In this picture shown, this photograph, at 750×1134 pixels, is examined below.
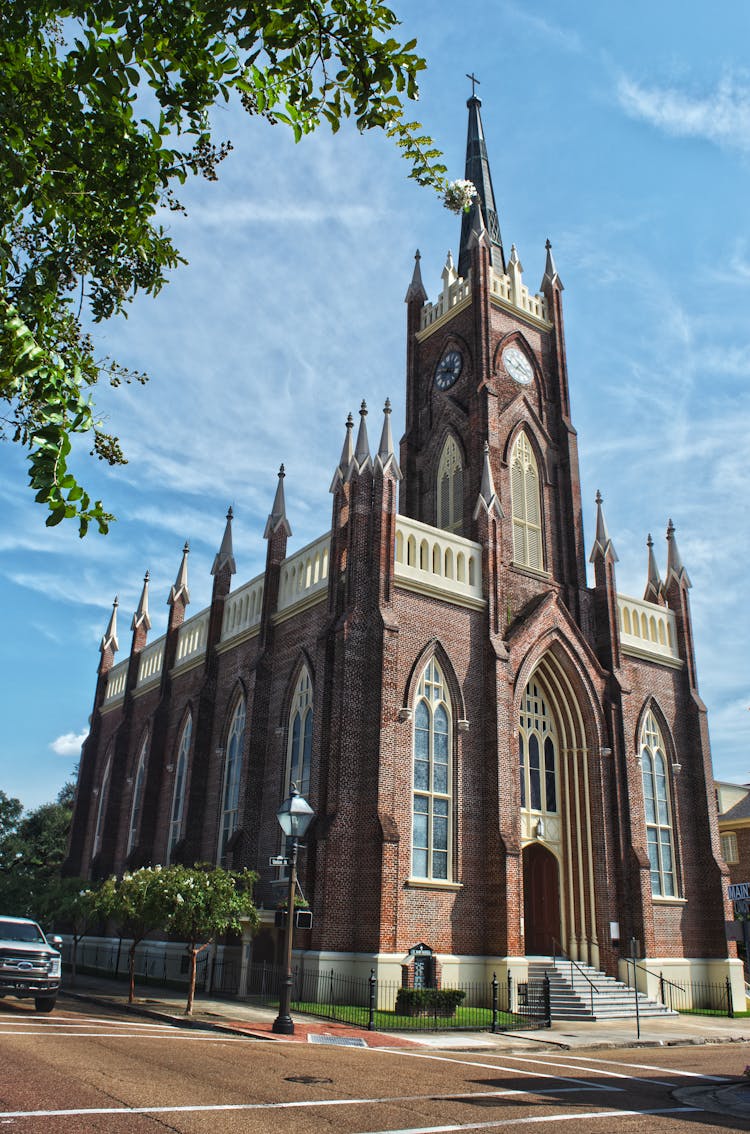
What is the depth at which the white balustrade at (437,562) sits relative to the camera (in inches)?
989

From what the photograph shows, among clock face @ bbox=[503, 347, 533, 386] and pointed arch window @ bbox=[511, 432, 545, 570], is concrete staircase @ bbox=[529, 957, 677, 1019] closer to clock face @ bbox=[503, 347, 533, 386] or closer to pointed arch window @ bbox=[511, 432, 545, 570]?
pointed arch window @ bbox=[511, 432, 545, 570]

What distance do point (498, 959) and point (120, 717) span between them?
882 inches

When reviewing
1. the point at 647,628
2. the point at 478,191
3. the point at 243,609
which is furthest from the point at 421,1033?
the point at 478,191

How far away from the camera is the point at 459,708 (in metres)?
24.8

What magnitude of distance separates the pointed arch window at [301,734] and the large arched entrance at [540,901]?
23.4 feet

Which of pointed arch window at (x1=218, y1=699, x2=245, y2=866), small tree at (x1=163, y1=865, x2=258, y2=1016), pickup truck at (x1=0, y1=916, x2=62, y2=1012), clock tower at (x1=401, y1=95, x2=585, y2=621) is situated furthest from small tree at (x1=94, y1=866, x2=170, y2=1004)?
clock tower at (x1=401, y1=95, x2=585, y2=621)

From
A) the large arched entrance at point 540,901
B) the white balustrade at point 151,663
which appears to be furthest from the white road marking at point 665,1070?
the white balustrade at point 151,663

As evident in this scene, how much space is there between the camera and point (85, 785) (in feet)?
135

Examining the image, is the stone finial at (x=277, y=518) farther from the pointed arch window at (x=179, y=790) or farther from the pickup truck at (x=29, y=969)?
the pickup truck at (x=29, y=969)

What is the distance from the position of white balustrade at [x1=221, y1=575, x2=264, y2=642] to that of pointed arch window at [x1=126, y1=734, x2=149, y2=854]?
757cm

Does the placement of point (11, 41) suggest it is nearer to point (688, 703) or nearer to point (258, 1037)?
point (258, 1037)

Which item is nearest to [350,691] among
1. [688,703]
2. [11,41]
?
[688,703]

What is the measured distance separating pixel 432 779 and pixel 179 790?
40.6 feet

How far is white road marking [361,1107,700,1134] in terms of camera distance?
795 centimetres
